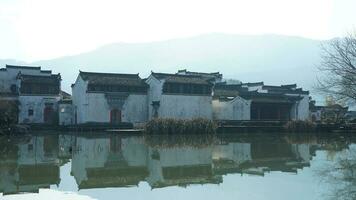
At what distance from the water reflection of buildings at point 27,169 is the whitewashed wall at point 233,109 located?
3206cm

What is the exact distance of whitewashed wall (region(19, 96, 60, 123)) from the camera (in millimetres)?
50406

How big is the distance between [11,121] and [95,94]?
511 inches

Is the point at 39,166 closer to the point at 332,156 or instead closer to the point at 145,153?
Result: the point at 145,153

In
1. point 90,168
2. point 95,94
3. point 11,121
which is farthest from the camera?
point 95,94

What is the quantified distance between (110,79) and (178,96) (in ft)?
26.0

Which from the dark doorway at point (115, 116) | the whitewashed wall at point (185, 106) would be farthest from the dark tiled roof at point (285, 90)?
the dark doorway at point (115, 116)

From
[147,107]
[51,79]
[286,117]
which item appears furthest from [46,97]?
[286,117]

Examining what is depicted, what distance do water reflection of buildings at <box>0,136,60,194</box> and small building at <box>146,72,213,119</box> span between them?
26.6 meters

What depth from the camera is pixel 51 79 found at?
173 feet

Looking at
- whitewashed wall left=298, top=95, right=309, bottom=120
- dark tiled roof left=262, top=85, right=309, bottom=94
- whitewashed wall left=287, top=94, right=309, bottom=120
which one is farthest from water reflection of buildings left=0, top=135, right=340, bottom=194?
dark tiled roof left=262, top=85, right=309, bottom=94

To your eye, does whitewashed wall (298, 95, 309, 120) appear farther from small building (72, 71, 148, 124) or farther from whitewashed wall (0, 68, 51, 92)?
whitewashed wall (0, 68, 51, 92)

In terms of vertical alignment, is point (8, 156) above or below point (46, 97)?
below

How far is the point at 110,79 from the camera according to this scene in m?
50.7

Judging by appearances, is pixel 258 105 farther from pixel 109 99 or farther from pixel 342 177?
pixel 342 177
